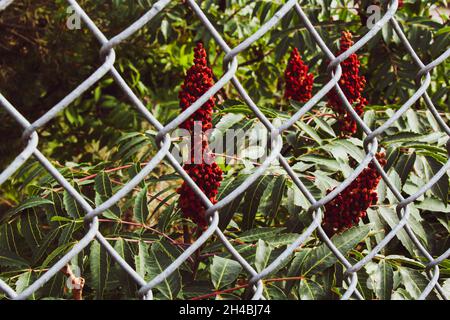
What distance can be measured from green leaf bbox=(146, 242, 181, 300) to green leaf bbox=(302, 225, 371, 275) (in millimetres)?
280

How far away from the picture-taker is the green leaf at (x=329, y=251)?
4.00ft

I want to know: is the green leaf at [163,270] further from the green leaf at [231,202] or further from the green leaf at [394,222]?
the green leaf at [394,222]

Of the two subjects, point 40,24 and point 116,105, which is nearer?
point 116,105

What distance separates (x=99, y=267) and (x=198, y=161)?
1.08 feet

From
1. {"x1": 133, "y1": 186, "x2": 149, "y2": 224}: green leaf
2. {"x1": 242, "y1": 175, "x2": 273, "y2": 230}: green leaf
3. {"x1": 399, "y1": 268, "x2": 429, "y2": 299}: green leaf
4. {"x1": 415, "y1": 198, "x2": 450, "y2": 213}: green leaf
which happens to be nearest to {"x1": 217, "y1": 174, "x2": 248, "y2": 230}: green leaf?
{"x1": 242, "y1": 175, "x2": 273, "y2": 230}: green leaf

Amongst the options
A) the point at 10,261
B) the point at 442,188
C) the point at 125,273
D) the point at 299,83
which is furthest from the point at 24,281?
the point at 299,83

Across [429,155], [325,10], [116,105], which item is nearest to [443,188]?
[429,155]

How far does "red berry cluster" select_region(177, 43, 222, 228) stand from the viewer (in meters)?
1.36

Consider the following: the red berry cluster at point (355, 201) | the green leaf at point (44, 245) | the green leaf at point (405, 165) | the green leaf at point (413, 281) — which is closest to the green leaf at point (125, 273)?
the green leaf at point (44, 245)

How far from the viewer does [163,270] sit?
114 centimetres

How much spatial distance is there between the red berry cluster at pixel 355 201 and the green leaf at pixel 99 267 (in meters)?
0.55

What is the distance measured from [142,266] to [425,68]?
696 mm

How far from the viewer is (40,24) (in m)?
3.92
